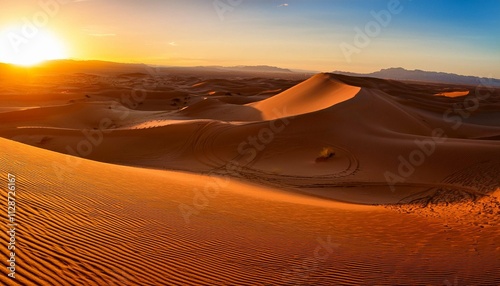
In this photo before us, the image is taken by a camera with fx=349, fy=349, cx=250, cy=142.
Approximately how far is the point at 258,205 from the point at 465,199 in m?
7.23

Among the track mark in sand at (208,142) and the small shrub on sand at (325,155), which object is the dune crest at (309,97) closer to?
the track mark in sand at (208,142)

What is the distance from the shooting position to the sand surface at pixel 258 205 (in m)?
5.29

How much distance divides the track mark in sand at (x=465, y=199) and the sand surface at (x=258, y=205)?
59 mm

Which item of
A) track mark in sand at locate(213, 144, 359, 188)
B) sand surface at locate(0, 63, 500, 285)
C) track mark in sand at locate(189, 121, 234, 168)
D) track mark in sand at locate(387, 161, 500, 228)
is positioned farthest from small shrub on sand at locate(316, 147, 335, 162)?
track mark in sand at locate(387, 161, 500, 228)

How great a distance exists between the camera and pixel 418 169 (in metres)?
15.8

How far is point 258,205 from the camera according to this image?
32.5 feet

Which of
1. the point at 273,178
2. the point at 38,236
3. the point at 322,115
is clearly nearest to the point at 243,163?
the point at 273,178

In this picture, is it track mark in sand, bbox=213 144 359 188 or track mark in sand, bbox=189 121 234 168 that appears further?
track mark in sand, bbox=189 121 234 168

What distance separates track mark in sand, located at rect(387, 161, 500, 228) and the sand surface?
59mm

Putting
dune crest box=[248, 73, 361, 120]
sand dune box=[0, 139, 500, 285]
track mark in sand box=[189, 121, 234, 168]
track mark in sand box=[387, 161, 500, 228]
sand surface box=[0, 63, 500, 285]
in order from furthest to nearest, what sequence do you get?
dune crest box=[248, 73, 361, 120] < track mark in sand box=[189, 121, 234, 168] < track mark in sand box=[387, 161, 500, 228] < sand surface box=[0, 63, 500, 285] < sand dune box=[0, 139, 500, 285]

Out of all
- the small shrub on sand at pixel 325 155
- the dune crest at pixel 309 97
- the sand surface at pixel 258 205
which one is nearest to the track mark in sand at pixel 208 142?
the sand surface at pixel 258 205

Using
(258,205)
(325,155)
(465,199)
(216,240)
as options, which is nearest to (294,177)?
(325,155)

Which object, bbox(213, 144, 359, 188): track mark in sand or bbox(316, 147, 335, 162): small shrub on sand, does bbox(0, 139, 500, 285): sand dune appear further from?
bbox(316, 147, 335, 162): small shrub on sand

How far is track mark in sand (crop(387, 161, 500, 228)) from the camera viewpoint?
956 centimetres
